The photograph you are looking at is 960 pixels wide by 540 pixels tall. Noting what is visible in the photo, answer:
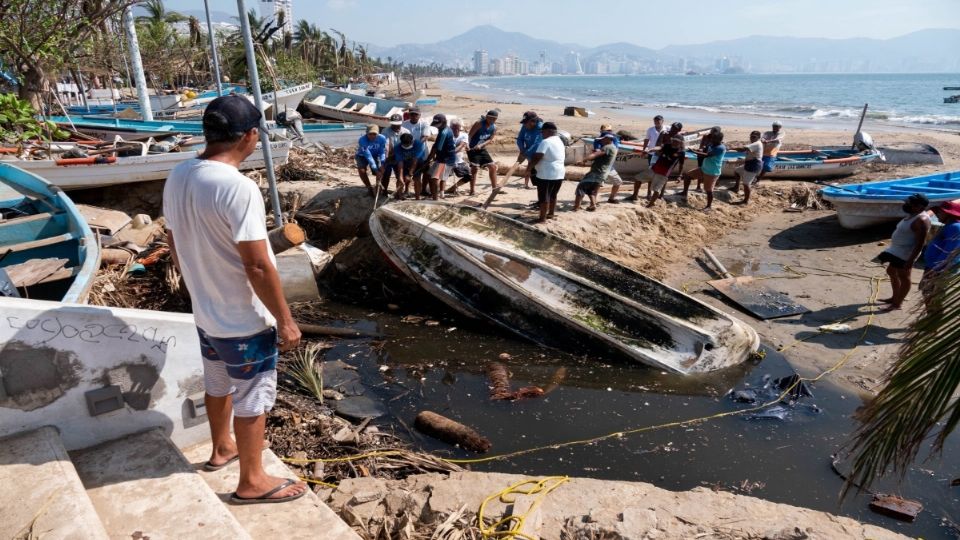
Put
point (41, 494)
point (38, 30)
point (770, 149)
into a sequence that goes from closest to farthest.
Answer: point (41, 494)
point (38, 30)
point (770, 149)

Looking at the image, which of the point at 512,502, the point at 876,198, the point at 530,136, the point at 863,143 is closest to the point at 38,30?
the point at 530,136

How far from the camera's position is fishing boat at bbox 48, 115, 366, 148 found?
40.7ft

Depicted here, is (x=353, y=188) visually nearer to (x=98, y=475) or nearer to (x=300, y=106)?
(x=98, y=475)

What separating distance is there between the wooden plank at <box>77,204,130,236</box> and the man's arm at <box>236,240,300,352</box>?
7.38 metres

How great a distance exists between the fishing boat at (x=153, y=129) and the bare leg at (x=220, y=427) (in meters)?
10.3

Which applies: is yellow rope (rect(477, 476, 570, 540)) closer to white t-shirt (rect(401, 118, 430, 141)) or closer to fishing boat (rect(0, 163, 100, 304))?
fishing boat (rect(0, 163, 100, 304))

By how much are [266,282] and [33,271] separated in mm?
4211

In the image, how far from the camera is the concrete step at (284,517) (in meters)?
2.62

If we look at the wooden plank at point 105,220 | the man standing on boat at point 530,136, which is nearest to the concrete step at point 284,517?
the wooden plank at point 105,220

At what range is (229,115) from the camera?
2.43 meters

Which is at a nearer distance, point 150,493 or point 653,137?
point 150,493

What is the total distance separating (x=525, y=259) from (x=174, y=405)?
498 centimetres

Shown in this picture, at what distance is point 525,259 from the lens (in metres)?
7.42

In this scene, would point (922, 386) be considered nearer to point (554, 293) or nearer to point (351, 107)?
point (554, 293)
